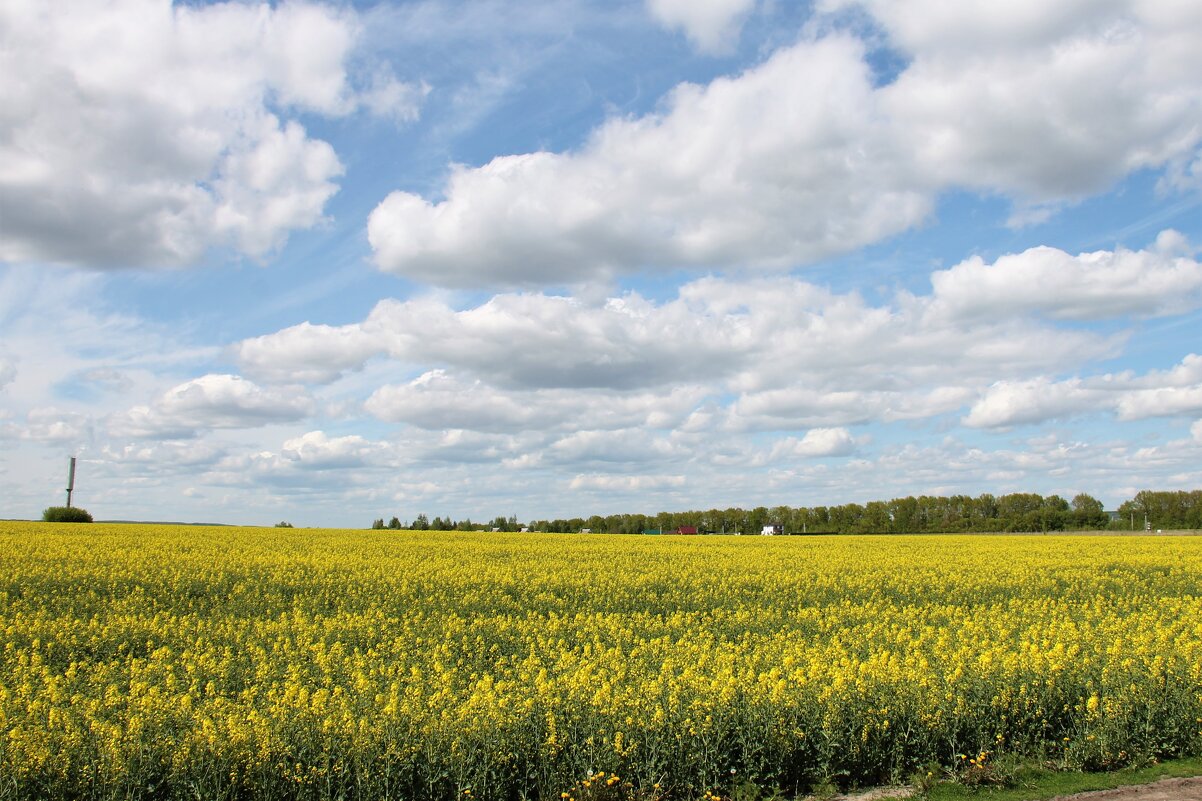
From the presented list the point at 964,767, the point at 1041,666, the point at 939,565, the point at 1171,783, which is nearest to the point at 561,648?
the point at 964,767

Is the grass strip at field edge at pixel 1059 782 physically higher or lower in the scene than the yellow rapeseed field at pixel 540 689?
lower

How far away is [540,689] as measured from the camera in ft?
30.8

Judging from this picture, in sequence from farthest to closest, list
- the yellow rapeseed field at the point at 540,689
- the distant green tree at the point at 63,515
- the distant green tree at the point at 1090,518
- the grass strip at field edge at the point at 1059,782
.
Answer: the distant green tree at the point at 1090,518 < the distant green tree at the point at 63,515 < the grass strip at field edge at the point at 1059,782 < the yellow rapeseed field at the point at 540,689

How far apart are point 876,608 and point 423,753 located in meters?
12.6

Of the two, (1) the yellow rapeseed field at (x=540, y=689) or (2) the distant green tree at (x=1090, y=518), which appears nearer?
(1) the yellow rapeseed field at (x=540, y=689)

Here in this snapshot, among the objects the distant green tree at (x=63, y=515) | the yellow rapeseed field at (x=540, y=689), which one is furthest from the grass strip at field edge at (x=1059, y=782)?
the distant green tree at (x=63, y=515)

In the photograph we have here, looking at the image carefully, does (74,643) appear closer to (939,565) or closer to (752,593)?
(752,593)

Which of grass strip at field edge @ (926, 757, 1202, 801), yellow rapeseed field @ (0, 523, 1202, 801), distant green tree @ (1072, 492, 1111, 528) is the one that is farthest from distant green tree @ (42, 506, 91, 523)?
distant green tree @ (1072, 492, 1111, 528)

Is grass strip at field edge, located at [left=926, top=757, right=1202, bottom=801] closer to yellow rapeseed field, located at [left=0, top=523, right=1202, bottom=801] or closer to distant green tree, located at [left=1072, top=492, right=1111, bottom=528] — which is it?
yellow rapeseed field, located at [left=0, top=523, right=1202, bottom=801]

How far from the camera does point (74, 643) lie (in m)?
13.2

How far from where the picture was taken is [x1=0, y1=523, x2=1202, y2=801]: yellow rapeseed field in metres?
7.66

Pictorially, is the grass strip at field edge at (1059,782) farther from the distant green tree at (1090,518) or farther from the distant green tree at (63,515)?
the distant green tree at (1090,518)

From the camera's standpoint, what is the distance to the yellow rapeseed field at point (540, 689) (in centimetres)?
766

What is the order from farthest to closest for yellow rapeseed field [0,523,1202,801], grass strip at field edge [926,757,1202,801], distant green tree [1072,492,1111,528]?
distant green tree [1072,492,1111,528]
grass strip at field edge [926,757,1202,801]
yellow rapeseed field [0,523,1202,801]
